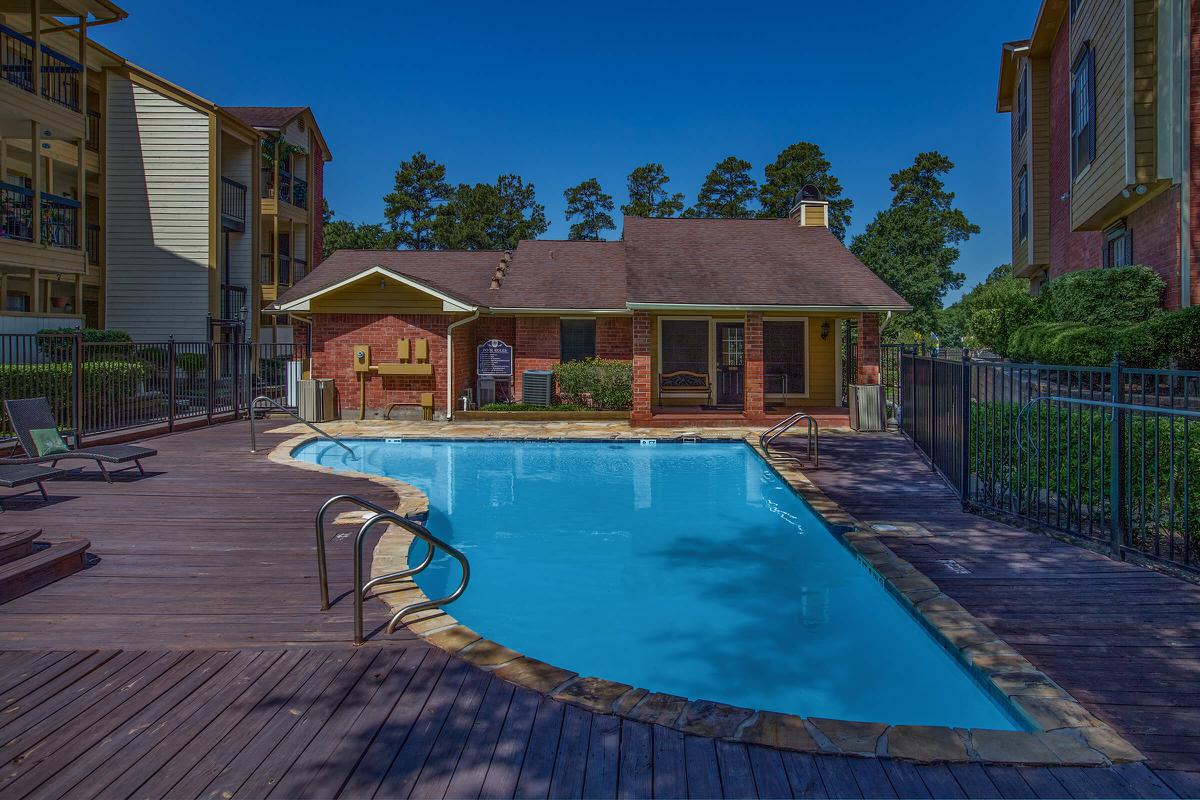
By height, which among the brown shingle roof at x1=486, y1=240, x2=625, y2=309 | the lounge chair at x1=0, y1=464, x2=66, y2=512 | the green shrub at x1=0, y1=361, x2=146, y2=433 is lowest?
the lounge chair at x1=0, y1=464, x2=66, y2=512

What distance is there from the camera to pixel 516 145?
150 ft

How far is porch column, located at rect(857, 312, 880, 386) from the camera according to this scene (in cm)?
1662

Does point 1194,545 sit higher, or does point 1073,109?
point 1073,109

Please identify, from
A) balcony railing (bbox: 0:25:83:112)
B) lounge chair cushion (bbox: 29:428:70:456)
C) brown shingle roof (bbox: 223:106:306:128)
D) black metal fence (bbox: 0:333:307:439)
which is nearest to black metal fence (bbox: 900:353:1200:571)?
lounge chair cushion (bbox: 29:428:70:456)

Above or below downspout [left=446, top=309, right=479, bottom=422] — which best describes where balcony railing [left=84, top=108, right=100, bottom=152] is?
above

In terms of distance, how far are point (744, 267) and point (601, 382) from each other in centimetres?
459

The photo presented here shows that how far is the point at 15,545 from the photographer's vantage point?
208 inches

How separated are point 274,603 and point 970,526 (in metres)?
6.07

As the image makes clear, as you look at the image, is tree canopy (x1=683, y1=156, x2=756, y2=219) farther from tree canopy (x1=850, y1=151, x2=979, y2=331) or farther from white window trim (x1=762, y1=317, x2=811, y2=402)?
white window trim (x1=762, y1=317, x2=811, y2=402)

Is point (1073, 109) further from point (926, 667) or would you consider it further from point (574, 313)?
point (926, 667)

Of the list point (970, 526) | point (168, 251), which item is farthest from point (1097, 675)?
point (168, 251)

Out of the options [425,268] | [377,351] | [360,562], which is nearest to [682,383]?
[377,351]

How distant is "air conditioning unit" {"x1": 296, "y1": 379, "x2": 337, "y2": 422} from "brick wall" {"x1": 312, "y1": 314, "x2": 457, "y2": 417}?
20.0 inches

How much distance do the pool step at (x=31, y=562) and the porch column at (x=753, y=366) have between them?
43.3 feet
